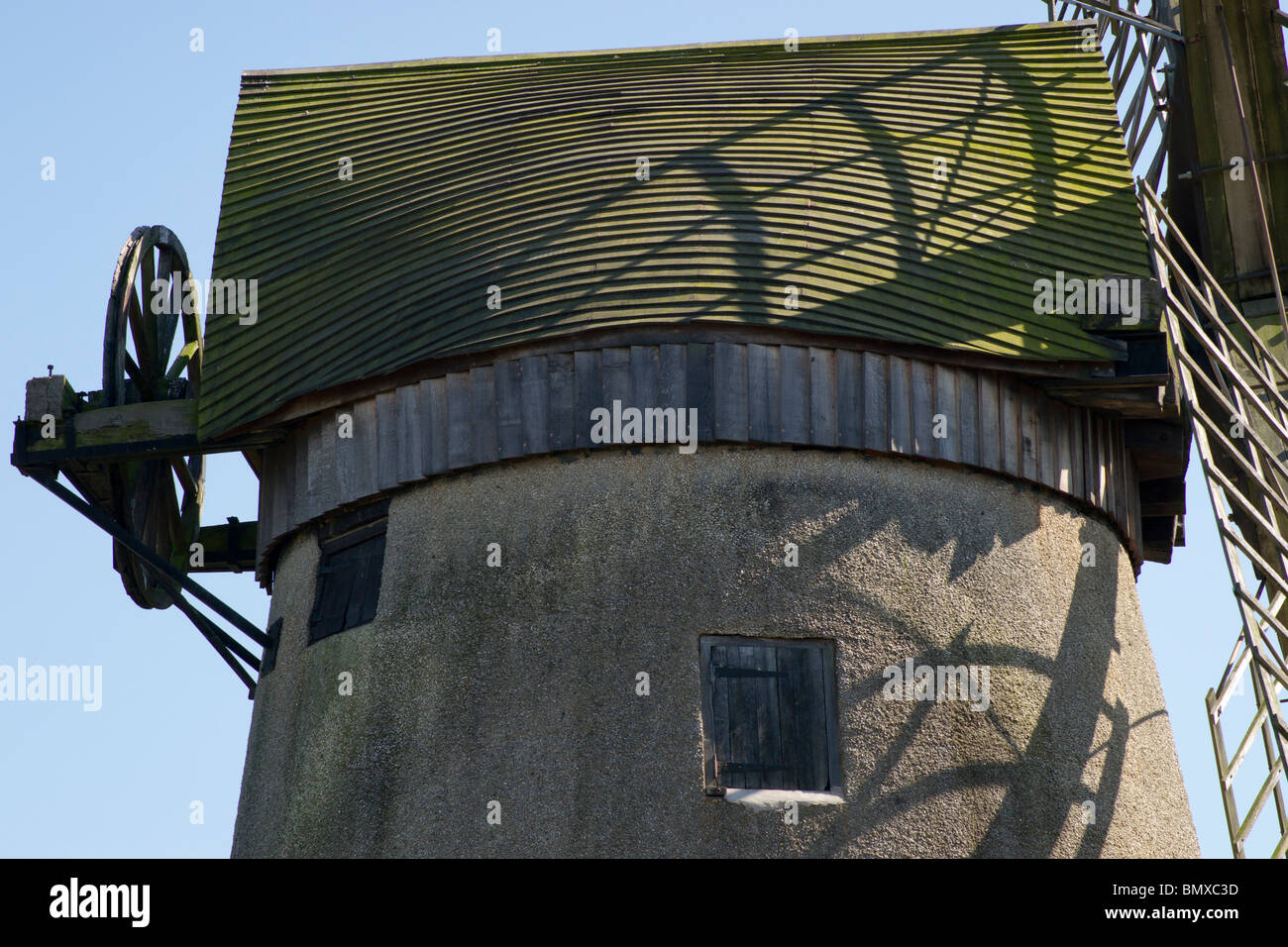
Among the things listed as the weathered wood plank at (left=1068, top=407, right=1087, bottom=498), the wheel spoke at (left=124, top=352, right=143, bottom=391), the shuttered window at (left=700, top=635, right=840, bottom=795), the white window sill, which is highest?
the wheel spoke at (left=124, top=352, right=143, bottom=391)

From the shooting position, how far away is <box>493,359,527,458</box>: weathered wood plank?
12.5 m

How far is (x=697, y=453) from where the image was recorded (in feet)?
40.4

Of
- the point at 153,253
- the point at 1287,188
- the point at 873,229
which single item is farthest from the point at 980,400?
the point at 153,253

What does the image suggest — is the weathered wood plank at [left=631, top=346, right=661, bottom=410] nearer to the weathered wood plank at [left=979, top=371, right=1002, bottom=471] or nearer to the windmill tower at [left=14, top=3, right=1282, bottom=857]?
the windmill tower at [left=14, top=3, right=1282, bottom=857]

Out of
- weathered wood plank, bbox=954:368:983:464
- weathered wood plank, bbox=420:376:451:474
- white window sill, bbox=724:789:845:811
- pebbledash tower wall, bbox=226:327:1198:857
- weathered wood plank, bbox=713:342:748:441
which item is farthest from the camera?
weathered wood plank, bbox=420:376:451:474

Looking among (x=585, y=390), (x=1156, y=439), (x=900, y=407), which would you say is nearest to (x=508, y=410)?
(x=585, y=390)

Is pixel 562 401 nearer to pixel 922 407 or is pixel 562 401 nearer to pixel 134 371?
pixel 922 407

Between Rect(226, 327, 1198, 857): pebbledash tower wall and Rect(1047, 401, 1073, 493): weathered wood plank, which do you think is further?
Rect(1047, 401, 1073, 493): weathered wood plank

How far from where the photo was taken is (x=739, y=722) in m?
11.8

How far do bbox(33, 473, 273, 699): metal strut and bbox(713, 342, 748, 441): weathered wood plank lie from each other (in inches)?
160

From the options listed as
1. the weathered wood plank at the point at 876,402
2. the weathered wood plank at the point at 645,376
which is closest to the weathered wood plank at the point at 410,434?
the weathered wood plank at the point at 645,376

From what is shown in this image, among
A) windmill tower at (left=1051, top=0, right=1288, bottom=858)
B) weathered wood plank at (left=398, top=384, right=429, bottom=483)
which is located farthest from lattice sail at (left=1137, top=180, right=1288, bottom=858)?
weathered wood plank at (left=398, top=384, right=429, bottom=483)
